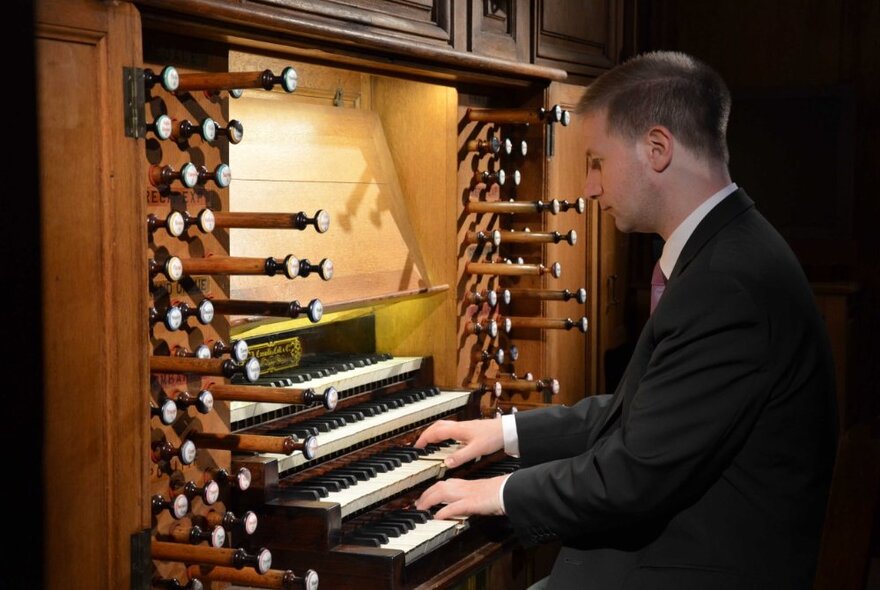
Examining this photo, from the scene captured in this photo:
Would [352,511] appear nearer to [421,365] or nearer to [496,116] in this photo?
[421,365]

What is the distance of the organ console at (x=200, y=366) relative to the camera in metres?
2.41

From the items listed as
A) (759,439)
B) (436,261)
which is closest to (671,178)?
(759,439)

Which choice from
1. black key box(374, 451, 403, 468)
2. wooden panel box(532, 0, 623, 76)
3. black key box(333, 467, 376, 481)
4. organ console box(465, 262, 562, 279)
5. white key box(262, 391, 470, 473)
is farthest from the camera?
wooden panel box(532, 0, 623, 76)

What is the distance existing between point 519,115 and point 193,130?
1.73 meters

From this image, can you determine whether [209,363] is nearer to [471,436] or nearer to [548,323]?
[471,436]

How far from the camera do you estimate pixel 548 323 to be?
164 inches

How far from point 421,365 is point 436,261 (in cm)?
34

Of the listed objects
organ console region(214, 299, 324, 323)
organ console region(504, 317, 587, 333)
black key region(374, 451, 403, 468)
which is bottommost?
black key region(374, 451, 403, 468)

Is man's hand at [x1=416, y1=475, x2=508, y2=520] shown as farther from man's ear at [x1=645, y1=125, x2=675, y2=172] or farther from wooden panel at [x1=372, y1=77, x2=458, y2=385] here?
wooden panel at [x1=372, y1=77, x2=458, y2=385]

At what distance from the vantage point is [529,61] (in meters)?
4.17

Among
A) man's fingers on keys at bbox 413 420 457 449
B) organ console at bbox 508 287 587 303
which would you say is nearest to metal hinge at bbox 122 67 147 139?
man's fingers on keys at bbox 413 420 457 449

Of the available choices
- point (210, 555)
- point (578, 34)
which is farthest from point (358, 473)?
point (578, 34)

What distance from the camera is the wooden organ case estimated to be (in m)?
2.27

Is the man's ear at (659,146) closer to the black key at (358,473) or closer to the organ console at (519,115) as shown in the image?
the black key at (358,473)
